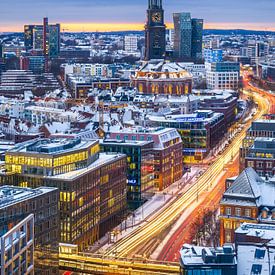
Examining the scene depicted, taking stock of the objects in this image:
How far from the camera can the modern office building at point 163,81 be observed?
183375 millimetres

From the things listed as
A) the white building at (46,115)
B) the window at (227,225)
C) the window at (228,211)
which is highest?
the white building at (46,115)

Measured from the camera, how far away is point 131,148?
3479 inches

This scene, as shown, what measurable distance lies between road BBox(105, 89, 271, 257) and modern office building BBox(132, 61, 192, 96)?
A: 65.2 metres

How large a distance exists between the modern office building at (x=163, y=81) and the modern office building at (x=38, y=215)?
121 m

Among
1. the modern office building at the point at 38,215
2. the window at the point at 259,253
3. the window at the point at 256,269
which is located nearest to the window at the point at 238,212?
the modern office building at the point at 38,215

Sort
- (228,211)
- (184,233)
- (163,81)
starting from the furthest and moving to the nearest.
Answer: (163,81) → (184,233) → (228,211)

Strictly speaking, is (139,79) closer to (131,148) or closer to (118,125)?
(118,125)

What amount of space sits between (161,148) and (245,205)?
96.1 ft

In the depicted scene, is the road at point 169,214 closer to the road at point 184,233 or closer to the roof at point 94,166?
the road at point 184,233

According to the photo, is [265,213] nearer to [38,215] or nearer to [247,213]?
[247,213]

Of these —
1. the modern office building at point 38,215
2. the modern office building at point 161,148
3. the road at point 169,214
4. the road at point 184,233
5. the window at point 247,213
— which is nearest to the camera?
the modern office building at point 38,215

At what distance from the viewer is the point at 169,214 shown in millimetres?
82938

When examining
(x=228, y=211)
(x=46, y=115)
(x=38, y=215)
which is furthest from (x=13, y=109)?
(x=38, y=215)

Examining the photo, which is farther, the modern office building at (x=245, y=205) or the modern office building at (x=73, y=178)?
A: the modern office building at (x=73, y=178)
